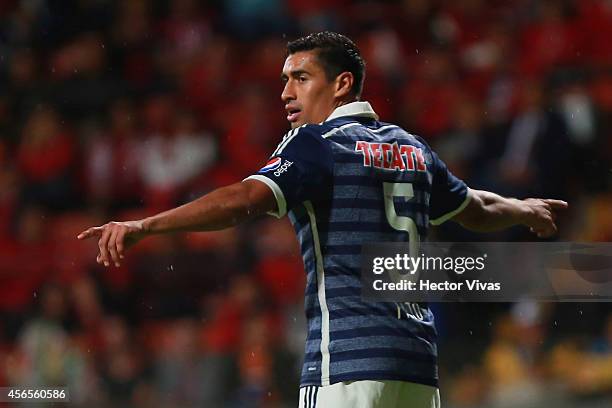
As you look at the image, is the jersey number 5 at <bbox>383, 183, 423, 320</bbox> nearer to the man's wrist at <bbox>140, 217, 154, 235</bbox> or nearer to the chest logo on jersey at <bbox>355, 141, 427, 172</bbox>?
the chest logo on jersey at <bbox>355, 141, 427, 172</bbox>

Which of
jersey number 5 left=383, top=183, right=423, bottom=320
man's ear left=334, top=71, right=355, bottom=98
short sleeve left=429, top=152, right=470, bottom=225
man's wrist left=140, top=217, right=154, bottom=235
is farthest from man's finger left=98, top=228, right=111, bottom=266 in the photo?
short sleeve left=429, top=152, right=470, bottom=225

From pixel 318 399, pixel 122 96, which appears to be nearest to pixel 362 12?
pixel 122 96

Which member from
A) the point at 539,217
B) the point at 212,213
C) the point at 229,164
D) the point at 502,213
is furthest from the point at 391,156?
the point at 229,164

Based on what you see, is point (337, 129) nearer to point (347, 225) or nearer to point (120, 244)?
point (347, 225)

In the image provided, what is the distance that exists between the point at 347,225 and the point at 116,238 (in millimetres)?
768

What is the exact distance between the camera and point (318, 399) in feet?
11.7

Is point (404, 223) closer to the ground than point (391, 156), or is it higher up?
closer to the ground

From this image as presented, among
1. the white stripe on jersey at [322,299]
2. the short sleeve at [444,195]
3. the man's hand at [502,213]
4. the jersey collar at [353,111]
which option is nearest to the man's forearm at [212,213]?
the white stripe on jersey at [322,299]

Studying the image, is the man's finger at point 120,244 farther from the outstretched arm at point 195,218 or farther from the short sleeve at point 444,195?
the short sleeve at point 444,195

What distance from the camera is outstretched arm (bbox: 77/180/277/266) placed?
325cm

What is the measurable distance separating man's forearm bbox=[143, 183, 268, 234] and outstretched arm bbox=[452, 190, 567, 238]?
1.08 m

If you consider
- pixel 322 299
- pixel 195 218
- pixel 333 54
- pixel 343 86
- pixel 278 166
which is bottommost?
pixel 322 299

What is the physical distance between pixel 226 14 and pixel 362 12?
5.02 ft

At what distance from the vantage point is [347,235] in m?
3.64
